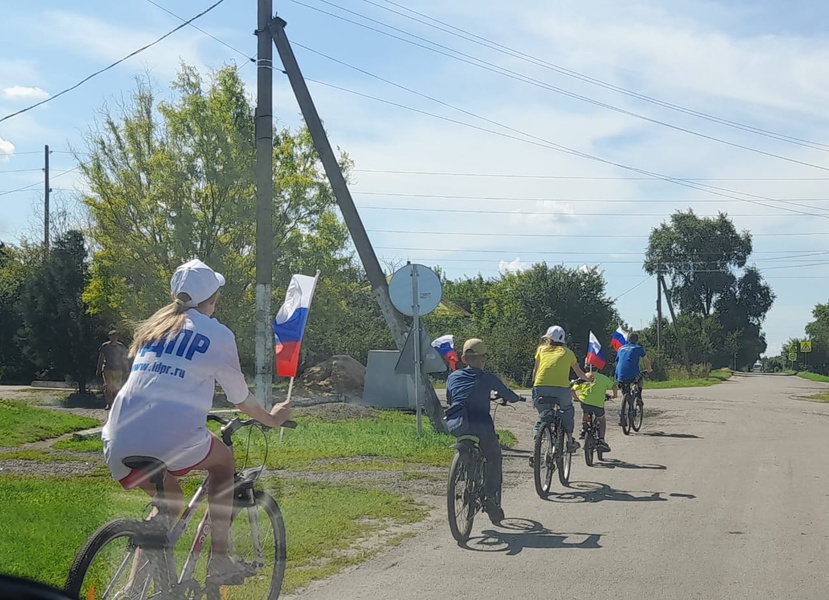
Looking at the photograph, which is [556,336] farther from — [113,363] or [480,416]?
[113,363]

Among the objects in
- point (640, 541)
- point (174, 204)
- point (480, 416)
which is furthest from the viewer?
point (174, 204)

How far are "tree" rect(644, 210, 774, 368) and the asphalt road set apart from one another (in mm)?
75263

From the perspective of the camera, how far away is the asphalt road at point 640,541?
19.9 ft

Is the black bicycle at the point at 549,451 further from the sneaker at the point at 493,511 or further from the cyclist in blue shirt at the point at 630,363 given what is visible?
the cyclist in blue shirt at the point at 630,363

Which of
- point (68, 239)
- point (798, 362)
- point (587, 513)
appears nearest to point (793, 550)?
point (587, 513)

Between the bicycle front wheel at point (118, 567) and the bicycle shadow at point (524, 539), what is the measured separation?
3.43 meters

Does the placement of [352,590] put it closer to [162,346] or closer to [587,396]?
[162,346]

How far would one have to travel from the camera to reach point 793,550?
23.7 ft

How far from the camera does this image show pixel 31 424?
17.0 m

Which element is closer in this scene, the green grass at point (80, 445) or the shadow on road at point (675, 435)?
the green grass at point (80, 445)

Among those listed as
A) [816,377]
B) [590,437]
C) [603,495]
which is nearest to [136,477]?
[603,495]

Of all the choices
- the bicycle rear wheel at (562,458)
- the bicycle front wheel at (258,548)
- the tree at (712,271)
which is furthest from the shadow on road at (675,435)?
the tree at (712,271)

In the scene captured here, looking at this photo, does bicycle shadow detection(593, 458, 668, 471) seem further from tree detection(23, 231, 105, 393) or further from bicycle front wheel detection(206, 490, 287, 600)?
tree detection(23, 231, 105, 393)

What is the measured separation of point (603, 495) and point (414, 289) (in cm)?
560
